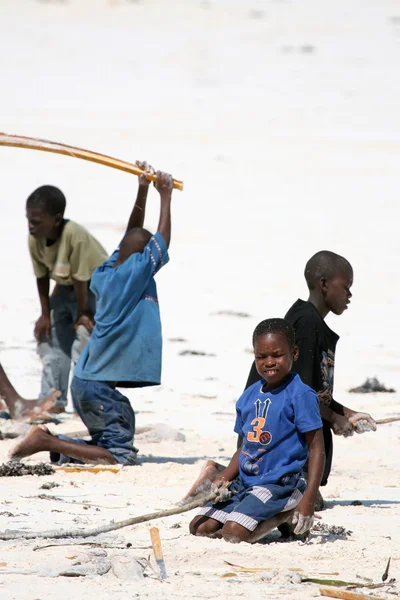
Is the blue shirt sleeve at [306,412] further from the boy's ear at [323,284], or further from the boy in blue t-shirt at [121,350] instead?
the boy in blue t-shirt at [121,350]

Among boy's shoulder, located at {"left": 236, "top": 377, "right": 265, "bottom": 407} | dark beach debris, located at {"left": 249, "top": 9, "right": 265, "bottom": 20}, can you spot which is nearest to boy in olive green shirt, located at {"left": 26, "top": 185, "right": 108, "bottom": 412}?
boy's shoulder, located at {"left": 236, "top": 377, "right": 265, "bottom": 407}

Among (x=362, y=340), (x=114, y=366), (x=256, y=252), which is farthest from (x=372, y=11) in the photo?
(x=114, y=366)

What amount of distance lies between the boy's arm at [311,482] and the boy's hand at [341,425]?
527mm

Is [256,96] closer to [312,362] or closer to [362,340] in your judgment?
[362,340]

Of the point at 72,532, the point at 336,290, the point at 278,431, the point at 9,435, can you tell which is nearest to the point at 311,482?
the point at 278,431

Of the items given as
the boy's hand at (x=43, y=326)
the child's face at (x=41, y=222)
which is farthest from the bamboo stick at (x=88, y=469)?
the boy's hand at (x=43, y=326)

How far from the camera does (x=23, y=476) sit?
5965 mm

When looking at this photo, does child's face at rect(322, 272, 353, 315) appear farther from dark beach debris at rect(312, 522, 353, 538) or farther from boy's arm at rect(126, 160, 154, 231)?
boy's arm at rect(126, 160, 154, 231)

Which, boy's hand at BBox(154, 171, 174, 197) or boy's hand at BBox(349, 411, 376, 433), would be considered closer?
boy's hand at BBox(349, 411, 376, 433)

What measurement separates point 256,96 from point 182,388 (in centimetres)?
1653

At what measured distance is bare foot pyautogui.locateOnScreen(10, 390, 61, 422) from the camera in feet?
25.1

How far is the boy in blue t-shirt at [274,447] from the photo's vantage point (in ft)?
15.3

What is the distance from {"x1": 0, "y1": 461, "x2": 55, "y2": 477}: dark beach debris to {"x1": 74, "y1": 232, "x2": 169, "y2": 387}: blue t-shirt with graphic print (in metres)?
0.63

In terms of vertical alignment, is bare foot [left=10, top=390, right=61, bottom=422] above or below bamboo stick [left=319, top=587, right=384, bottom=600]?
above
